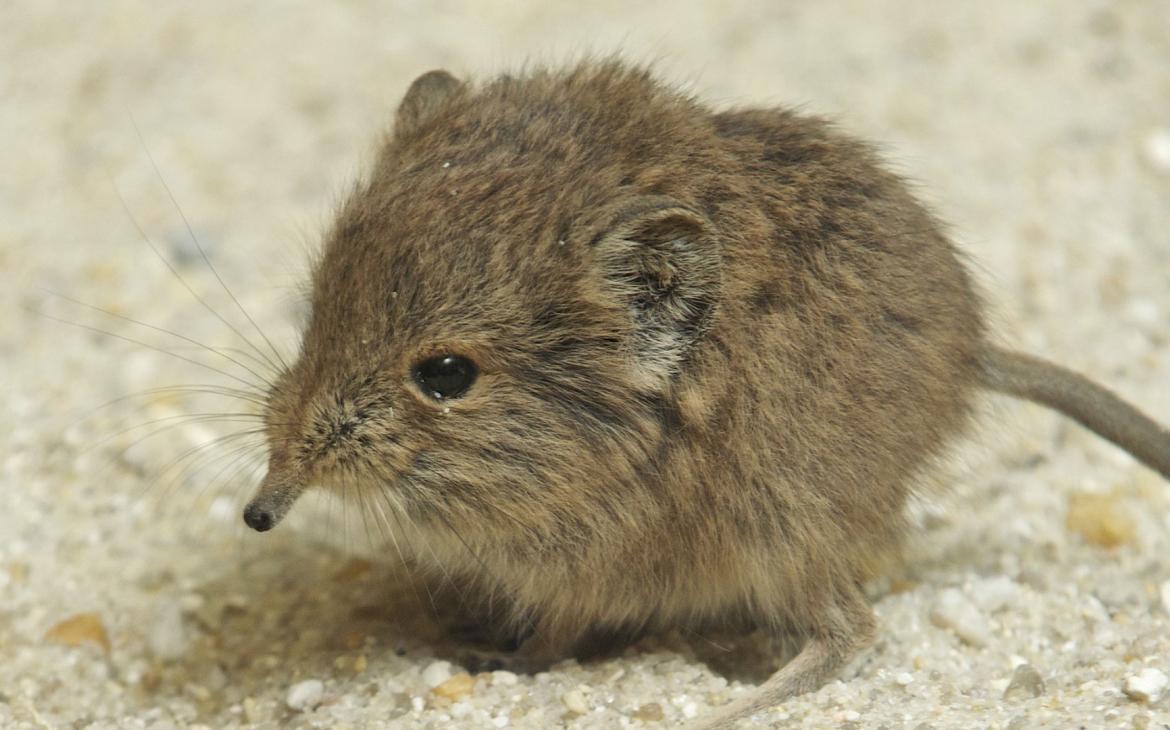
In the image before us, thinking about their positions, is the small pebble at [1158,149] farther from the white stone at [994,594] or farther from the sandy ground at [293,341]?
the white stone at [994,594]

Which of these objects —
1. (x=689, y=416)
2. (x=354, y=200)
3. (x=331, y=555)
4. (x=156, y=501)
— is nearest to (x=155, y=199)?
(x=156, y=501)

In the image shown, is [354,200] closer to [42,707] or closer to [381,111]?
[42,707]

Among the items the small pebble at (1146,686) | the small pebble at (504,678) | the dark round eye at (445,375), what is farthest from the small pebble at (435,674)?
the small pebble at (1146,686)

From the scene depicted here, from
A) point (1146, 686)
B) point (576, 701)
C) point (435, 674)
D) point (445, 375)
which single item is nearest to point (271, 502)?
point (445, 375)

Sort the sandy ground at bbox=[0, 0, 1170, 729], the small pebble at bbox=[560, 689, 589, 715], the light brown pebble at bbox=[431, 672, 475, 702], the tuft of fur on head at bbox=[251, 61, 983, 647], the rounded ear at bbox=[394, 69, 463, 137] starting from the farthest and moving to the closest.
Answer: the rounded ear at bbox=[394, 69, 463, 137]
the sandy ground at bbox=[0, 0, 1170, 729]
the light brown pebble at bbox=[431, 672, 475, 702]
the small pebble at bbox=[560, 689, 589, 715]
the tuft of fur on head at bbox=[251, 61, 983, 647]

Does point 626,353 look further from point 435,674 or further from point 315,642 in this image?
point 315,642

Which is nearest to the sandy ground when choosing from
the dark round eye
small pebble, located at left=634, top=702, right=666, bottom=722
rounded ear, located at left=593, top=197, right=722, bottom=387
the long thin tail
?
small pebble, located at left=634, top=702, right=666, bottom=722

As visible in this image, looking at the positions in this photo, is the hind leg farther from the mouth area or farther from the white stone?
the mouth area
